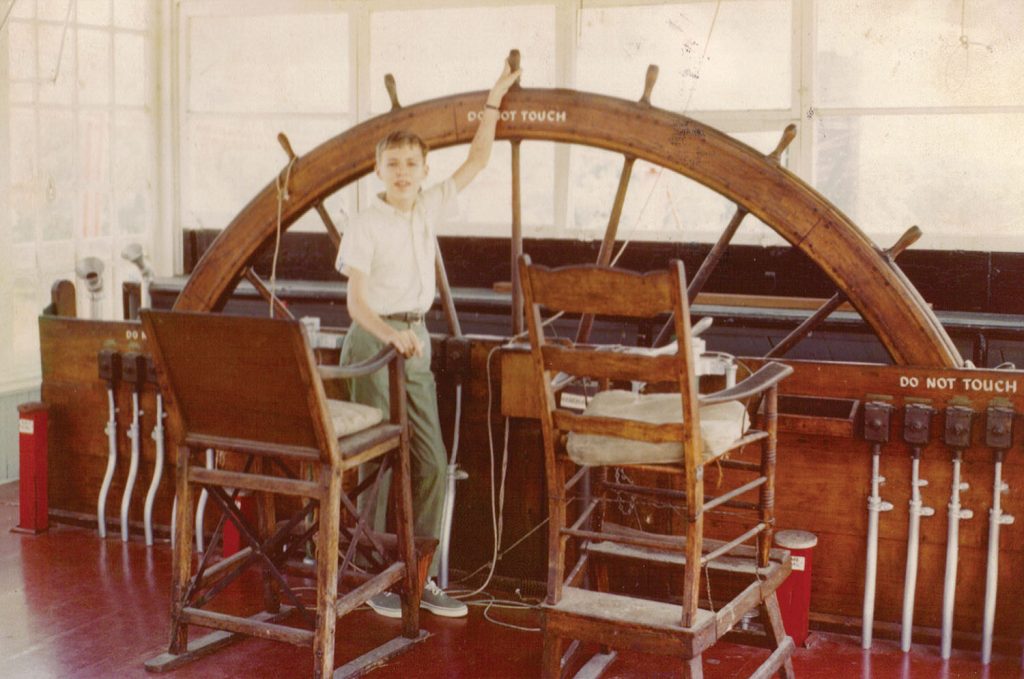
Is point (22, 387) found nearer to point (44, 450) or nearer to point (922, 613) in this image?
point (44, 450)

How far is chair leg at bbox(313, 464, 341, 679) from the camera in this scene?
360 cm

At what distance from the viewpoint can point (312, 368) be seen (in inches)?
137

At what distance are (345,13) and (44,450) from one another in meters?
3.46

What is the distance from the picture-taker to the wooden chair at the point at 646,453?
3131 millimetres

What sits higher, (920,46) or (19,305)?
(920,46)

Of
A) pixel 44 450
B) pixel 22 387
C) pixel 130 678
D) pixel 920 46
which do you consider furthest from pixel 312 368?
pixel 920 46

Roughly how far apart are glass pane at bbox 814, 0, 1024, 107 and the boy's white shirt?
3090 millimetres

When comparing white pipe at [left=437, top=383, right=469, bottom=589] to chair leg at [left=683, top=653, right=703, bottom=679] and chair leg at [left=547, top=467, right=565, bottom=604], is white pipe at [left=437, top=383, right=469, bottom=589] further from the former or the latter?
chair leg at [left=683, top=653, right=703, bottom=679]

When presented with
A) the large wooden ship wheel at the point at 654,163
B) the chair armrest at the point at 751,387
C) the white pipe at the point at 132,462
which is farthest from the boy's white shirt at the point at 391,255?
the white pipe at the point at 132,462

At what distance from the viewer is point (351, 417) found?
3.81 metres

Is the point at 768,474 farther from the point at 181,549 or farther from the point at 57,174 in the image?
the point at 57,174

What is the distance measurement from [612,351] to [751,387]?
48cm

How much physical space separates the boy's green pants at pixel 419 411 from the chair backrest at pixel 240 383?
677 millimetres

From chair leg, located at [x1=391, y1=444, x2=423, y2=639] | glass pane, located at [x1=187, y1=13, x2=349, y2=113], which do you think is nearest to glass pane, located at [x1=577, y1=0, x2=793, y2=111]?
glass pane, located at [x1=187, y1=13, x2=349, y2=113]
